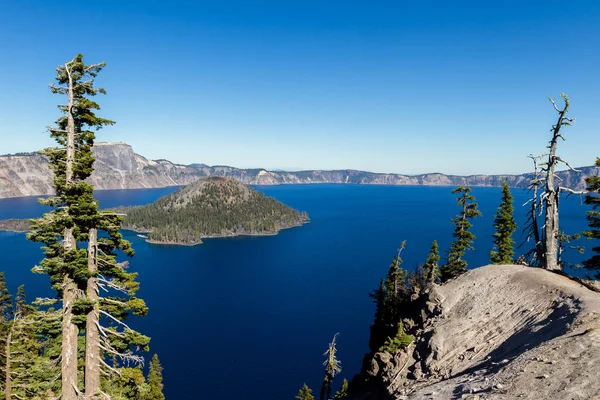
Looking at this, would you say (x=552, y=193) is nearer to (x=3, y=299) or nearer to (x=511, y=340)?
(x=511, y=340)

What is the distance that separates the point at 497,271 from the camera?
105 ft

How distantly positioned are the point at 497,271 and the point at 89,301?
3146 cm

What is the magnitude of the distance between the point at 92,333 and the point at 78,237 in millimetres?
4046

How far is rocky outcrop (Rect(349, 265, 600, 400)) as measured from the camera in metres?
16.1

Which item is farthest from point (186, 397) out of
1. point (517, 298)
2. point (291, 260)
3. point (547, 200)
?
point (291, 260)

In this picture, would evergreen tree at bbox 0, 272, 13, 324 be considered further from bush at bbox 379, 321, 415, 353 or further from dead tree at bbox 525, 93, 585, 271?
dead tree at bbox 525, 93, 585, 271

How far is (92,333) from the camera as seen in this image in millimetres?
15008

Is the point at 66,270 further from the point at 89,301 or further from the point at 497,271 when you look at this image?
the point at 497,271

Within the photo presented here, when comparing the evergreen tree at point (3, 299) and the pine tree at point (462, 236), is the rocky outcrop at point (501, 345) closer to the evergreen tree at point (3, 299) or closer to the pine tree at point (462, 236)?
the pine tree at point (462, 236)

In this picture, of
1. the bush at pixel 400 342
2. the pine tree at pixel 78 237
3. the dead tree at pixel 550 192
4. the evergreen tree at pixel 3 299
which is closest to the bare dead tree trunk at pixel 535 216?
the dead tree at pixel 550 192

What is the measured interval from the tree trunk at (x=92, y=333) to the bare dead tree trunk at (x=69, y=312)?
0.58 metres

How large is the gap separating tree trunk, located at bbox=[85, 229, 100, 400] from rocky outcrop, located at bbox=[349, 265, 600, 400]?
16.8m

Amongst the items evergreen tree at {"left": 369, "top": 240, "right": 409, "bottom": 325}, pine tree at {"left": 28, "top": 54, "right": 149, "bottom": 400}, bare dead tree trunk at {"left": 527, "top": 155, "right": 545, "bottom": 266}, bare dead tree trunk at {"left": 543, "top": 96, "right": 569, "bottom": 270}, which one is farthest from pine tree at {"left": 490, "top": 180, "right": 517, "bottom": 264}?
pine tree at {"left": 28, "top": 54, "right": 149, "bottom": 400}

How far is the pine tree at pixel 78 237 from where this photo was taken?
14.6 metres
